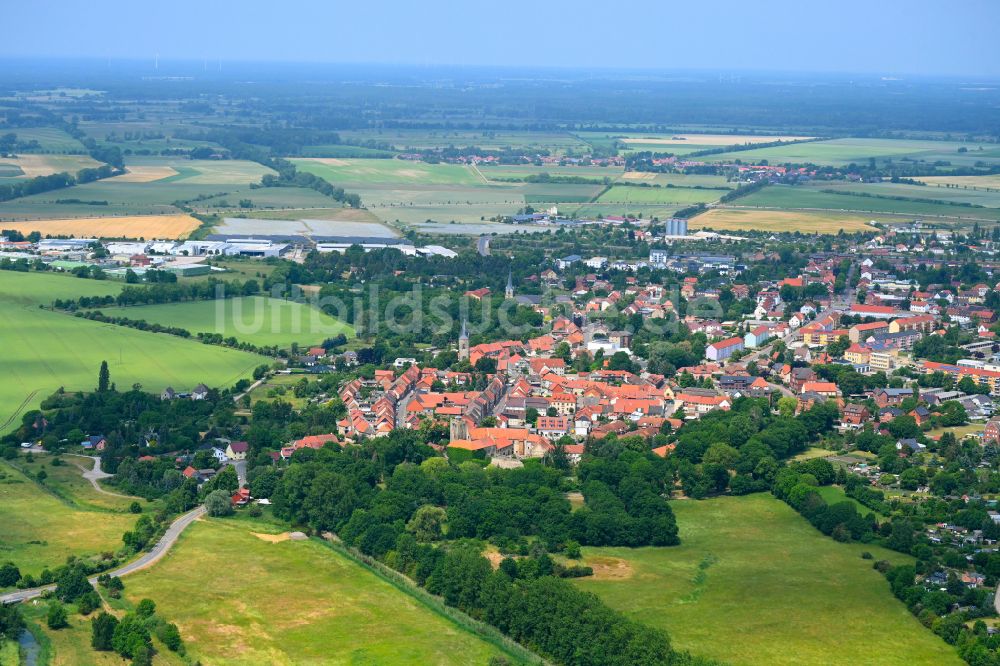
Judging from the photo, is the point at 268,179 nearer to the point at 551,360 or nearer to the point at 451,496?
the point at 551,360

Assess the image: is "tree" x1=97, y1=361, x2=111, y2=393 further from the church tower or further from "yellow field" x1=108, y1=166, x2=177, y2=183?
"yellow field" x1=108, y1=166, x2=177, y2=183

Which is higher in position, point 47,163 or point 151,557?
point 151,557

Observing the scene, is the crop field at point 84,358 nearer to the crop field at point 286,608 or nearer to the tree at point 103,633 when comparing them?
the crop field at point 286,608

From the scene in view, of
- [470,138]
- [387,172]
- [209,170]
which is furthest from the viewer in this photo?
[470,138]

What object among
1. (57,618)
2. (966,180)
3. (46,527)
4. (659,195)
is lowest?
(46,527)

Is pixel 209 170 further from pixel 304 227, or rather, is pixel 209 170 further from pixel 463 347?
pixel 463 347

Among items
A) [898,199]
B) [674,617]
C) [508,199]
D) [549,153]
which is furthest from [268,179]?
[674,617]

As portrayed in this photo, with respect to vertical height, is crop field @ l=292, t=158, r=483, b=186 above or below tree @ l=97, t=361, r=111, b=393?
below

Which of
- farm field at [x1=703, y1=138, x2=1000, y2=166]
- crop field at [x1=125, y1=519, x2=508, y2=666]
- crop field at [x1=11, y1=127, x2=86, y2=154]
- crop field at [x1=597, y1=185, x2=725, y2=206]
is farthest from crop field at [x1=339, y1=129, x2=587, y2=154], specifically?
crop field at [x1=125, y1=519, x2=508, y2=666]

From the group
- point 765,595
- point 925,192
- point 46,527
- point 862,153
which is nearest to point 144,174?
point 925,192
